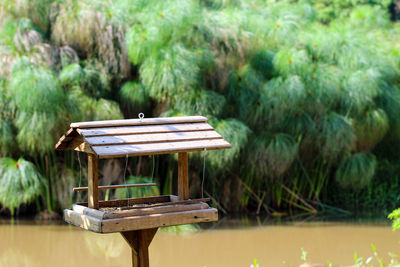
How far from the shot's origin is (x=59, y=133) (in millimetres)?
6500

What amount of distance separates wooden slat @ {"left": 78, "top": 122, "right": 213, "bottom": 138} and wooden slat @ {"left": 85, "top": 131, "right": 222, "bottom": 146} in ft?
0.10

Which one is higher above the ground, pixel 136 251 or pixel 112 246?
pixel 136 251

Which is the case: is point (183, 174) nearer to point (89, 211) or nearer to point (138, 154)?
point (138, 154)

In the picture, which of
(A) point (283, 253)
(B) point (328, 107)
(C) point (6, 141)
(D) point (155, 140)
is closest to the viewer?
(D) point (155, 140)

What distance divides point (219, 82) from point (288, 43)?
995mm

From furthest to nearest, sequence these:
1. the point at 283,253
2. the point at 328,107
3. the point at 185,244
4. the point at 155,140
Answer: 1. the point at 328,107
2. the point at 185,244
3. the point at 283,253
4. the point at 155,140

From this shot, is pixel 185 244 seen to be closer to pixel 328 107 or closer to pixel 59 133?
pixel 59 133

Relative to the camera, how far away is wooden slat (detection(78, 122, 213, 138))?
316cm

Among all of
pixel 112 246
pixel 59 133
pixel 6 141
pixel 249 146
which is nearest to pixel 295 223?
pixel 249 146

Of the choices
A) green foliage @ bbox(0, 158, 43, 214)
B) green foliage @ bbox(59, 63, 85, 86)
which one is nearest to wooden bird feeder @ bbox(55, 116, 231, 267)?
green foliage @ bbox(0, 158, 43, 214)

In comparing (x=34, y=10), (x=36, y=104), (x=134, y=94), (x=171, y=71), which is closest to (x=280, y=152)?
(x=171, y=71)

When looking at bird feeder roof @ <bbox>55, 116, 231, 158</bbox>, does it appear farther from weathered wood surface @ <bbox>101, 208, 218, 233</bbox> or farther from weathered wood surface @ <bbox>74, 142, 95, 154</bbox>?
weathered wood surface @ <bbox>101, 208, 218, 233</bbox>

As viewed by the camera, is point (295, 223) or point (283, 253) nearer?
point (283, 253)

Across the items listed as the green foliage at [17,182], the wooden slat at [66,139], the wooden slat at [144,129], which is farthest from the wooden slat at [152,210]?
the green foliage at [17,182]
